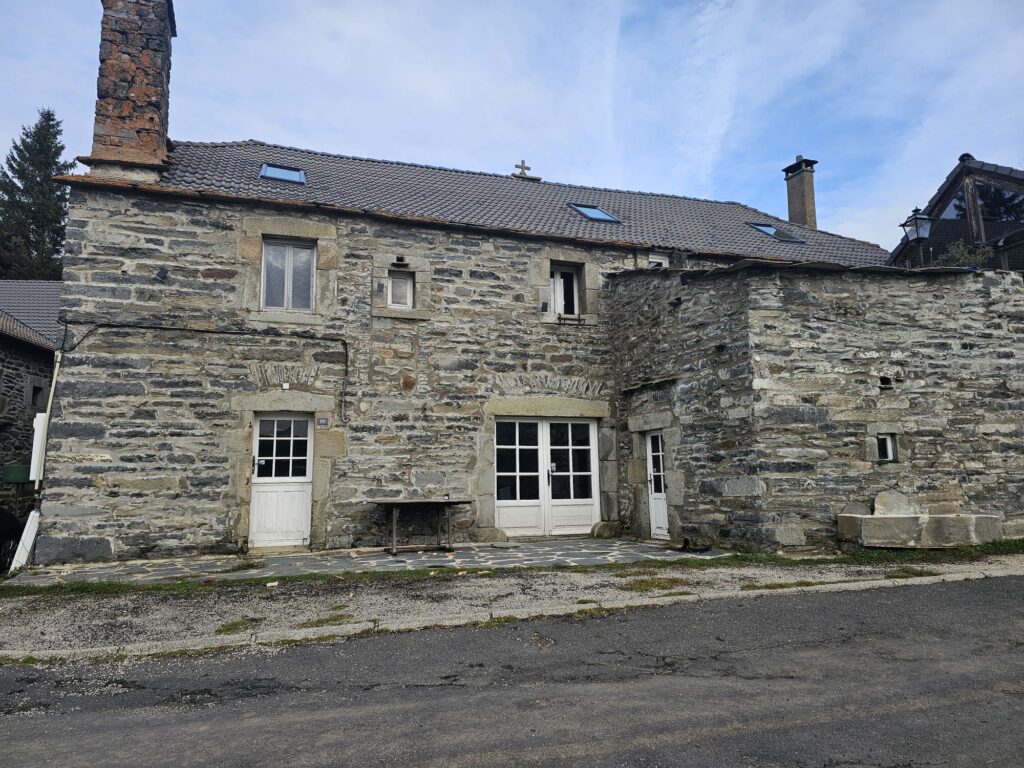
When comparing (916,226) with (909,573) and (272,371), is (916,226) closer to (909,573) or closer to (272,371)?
(909,573)

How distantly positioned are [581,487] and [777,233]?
719 centimetres

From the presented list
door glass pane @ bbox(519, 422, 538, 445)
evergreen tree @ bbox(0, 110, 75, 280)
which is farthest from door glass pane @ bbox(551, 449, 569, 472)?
evergreen tree @ bbox(0, 110, 75, 280)

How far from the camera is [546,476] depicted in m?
9.77

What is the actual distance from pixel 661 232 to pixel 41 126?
32067 mm

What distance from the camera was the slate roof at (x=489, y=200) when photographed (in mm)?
9742

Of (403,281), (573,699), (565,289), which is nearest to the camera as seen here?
(573,699)

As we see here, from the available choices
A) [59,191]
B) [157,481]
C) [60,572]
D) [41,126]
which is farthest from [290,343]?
[41,126]

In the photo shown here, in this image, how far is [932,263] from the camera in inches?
464

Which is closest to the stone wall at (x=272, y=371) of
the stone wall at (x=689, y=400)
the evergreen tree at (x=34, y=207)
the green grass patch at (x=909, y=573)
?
the stone wall at (x=689, y=400)

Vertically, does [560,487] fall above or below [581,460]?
below

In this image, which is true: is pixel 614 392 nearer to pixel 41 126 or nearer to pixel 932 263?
pixel 932 263

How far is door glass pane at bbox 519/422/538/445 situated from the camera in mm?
9727

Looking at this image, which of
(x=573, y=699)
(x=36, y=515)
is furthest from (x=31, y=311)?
(x=573, y=699)

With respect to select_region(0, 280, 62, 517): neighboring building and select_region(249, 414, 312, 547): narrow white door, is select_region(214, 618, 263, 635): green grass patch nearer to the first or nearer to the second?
select_region(249, 414, 312, 547): narrow white door
